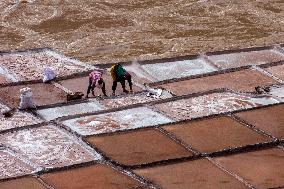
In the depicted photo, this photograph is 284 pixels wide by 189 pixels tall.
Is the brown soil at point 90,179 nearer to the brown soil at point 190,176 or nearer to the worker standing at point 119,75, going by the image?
the brown soil at point 190,176

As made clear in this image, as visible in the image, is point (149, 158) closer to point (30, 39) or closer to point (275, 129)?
point (275, 129)

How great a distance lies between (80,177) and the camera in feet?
22.9

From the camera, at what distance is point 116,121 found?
27.1 feet

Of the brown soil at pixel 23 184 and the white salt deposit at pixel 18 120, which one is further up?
the white salt deposit at pixel 18 120

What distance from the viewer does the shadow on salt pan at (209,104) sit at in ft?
28.1

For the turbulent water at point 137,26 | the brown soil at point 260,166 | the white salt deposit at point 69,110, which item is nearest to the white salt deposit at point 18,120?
the white salt deposit at point 69,110

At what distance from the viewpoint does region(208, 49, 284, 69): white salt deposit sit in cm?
1172

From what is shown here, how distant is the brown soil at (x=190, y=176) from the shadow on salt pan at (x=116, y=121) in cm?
102

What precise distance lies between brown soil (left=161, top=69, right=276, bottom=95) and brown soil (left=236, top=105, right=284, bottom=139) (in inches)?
59.2

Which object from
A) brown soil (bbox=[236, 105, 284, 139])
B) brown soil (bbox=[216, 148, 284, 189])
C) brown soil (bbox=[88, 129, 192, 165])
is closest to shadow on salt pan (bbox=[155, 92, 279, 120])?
brown soil (bbox=[236, 105, 284, 139])

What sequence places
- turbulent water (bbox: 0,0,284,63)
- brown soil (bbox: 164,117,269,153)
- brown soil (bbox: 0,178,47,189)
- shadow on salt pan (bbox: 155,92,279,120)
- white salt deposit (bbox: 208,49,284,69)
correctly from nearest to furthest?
brown soil (bbox: 0,178,47,189) → brown soil (bbox: 164,117,269,153) → shadow on salt pan (bbox: 155,92,279,120) → white salt deposit (bbox: 208,49,284,69) → turbulent water (bbox: 0,0,284,63)

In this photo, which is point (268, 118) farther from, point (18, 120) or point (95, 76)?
point (18, 120)

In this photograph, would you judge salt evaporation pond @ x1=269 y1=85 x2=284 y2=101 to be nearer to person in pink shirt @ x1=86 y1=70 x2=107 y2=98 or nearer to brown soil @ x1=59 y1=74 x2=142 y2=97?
brown soil @ x1=59 y1=74 x2=142 y2=97

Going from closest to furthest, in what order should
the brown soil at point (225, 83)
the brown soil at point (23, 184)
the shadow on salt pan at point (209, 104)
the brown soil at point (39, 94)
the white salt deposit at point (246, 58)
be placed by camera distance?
the brown soil at point (23, 184), the shadow on salt pan at point (209, 104), the brown soil at point (39, 94), the brown soil at point (225, 83), the white salt deposit at point (246, 58)
